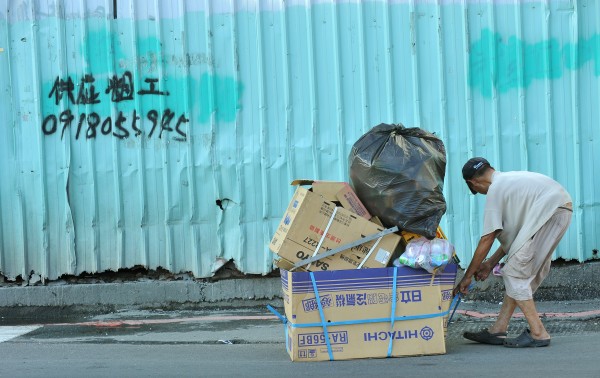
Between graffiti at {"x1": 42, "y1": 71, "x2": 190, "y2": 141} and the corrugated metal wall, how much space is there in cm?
1

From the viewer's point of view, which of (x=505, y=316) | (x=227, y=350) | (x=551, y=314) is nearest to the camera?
(x=505, y=316)

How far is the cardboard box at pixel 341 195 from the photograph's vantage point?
22.0 feet

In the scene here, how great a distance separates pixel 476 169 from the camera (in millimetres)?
6992

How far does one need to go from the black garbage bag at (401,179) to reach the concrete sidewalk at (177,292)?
2840mm

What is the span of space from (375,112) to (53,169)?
3282 mm

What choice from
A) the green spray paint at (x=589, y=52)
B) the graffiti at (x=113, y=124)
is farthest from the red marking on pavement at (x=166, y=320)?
the green spray paint at (x=589, y=52)

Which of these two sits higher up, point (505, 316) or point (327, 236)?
point (327, 236)

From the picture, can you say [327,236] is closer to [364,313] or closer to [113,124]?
[364,313]

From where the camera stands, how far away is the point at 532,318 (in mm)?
6965

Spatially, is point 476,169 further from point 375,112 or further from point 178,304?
point 178,304

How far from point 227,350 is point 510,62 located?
13.8 ft

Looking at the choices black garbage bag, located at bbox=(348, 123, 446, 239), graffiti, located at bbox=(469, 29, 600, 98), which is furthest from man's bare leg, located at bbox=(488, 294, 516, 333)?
graffiti, located at bbox=(469, 29, 600, 98)

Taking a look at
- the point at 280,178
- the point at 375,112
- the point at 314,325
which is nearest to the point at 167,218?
the point at 280,178

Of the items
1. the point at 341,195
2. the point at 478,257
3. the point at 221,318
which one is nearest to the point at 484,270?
the point at 478,257
